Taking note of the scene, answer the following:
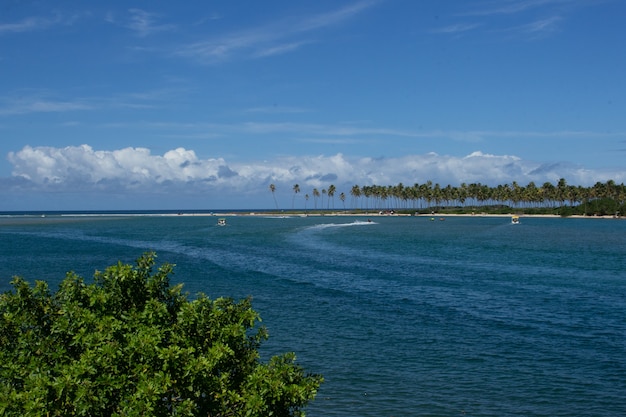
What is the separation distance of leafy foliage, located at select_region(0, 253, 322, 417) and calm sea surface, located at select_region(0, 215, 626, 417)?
9.25 metres

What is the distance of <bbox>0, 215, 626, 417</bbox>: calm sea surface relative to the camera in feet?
81.0

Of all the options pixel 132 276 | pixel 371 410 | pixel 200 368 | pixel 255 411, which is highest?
pixel 132 276

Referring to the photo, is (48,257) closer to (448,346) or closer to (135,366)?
(448,346)

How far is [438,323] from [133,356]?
94.0ft

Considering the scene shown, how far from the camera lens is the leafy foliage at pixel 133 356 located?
40.0ft

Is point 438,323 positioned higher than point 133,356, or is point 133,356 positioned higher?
point 133,356

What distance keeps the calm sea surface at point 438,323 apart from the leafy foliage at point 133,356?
925 cm

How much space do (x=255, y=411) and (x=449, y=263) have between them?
212 ft

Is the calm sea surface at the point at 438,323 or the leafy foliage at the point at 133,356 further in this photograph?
the calm sea surface at the point at 438,323

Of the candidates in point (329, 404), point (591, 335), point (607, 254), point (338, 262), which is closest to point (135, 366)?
point (329, 404)

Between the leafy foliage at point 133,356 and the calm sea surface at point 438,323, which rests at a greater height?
the leafy foliage at point 133,356

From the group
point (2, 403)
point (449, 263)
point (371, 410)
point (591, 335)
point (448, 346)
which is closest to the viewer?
point (2, 403)

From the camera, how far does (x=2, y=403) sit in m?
12.1

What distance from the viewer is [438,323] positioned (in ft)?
126
